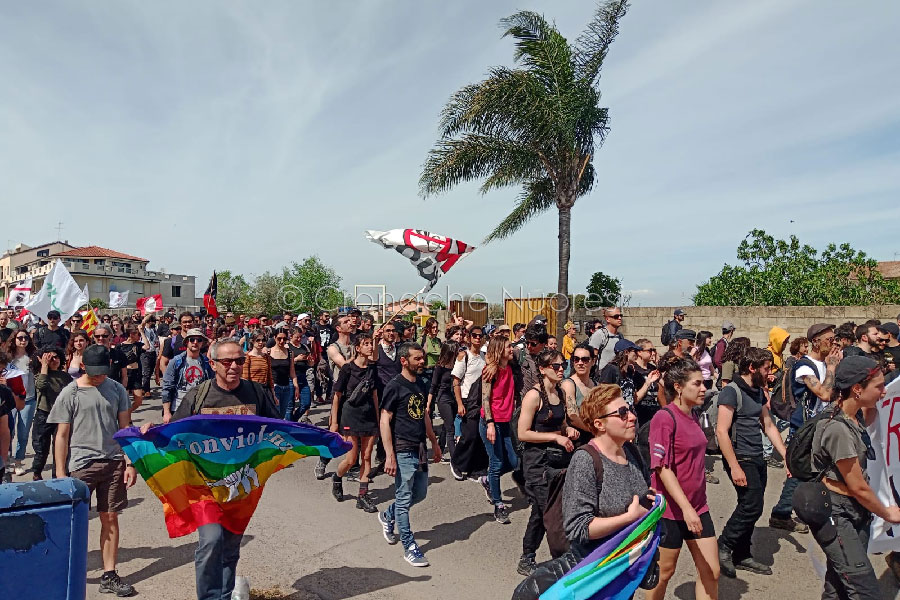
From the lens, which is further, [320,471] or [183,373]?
[320,471]

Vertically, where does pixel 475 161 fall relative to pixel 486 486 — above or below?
above

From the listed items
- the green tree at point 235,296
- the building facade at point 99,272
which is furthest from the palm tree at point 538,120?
the building facade at point 99,272

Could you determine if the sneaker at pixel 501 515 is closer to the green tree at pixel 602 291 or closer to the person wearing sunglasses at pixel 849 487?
the person wearing sunglasses at pixel 849 487

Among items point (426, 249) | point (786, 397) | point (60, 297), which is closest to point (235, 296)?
point (60, 297)

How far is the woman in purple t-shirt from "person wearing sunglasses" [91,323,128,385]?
6.52 m

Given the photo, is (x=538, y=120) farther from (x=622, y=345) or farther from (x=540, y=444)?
(x=540, y=444)

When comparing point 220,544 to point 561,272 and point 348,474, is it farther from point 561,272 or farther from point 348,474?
point 561,272

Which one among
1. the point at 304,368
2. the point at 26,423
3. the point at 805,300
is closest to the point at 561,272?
the point at 805,300

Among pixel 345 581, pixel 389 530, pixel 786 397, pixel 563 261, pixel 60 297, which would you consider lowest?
pixel 345 581

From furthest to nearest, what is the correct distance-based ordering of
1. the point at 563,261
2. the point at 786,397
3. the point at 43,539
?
1. the point at 563,261
2. the point at 786,397
3. the point at 43,539

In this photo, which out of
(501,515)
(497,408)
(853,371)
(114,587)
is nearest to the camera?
(853,371)

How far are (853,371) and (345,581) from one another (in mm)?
3664

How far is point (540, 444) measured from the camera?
4.64 metres

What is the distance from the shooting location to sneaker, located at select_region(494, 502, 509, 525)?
19.5 ft
